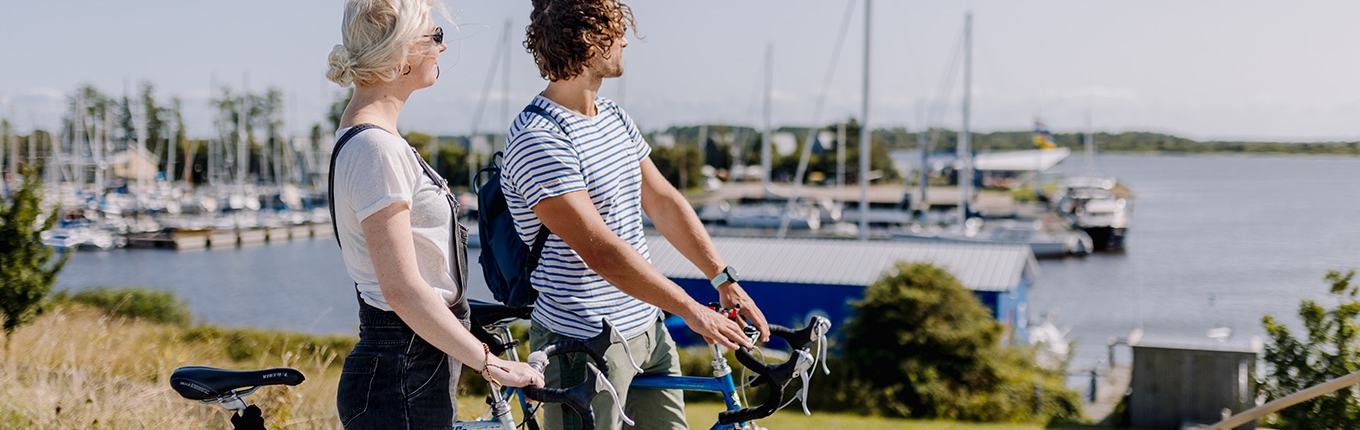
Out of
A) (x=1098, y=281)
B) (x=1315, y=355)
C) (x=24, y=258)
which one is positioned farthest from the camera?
(x=1098, y=281)

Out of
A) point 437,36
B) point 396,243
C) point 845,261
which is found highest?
point 437,36

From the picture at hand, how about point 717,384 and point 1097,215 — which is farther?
point 1097,215

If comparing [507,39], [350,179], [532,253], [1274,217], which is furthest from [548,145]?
[1274,217]

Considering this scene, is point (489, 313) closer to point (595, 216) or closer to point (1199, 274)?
point (595, 216)

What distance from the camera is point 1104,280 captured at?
1686 inches

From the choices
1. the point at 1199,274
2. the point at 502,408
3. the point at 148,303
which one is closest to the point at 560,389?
the point at 502,408

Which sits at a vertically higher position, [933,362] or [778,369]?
[778,369]

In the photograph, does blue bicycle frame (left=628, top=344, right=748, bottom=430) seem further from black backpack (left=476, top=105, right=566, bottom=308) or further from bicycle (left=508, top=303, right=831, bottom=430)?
black backpack (left=476, top=105, right=566, bottom=308)

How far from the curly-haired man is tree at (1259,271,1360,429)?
4357 mm

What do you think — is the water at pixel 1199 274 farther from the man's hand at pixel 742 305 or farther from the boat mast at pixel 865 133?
the man's hand at pixel 742 305

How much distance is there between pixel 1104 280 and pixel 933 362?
1349 inches

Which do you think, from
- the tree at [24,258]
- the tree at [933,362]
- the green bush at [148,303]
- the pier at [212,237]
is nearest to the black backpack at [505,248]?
the tree at [24,258]

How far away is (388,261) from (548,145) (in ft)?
1.67

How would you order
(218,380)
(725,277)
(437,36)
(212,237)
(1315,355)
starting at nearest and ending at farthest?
(437,36) → (218,380) → (725,277) → (1315,355) → (212,237)
